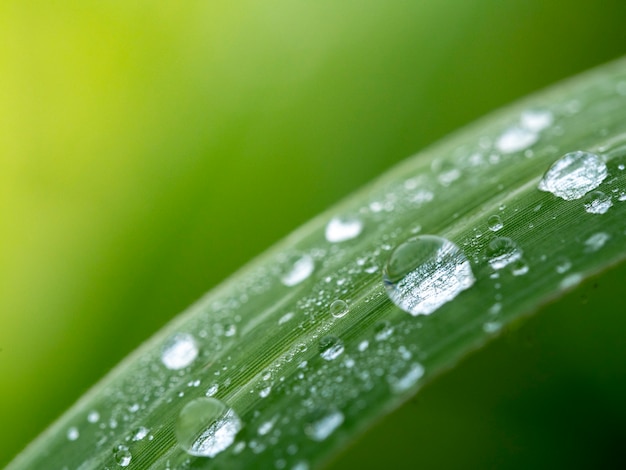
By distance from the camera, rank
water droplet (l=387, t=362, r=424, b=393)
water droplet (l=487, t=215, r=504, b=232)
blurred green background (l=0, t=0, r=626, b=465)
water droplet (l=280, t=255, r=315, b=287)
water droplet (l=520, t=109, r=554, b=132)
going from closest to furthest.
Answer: water droplet (l=387, t=362, r=424, b=393) → water droplet (l=487, t=215, r=504, b=232) → water droplet (l=280, t=255, r=315, b=287) → water droplet (l=520, t=109, r=554, b=132) → blurred green background (l=0, t=0, r=626, b=465)

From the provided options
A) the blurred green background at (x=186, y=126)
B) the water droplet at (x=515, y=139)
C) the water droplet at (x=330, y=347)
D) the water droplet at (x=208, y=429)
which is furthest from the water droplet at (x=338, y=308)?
the blurred green background at (x=186, y=126)

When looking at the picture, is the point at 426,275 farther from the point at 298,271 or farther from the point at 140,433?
the point at 140,433

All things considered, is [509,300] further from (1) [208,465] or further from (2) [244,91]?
(2) [244,91]

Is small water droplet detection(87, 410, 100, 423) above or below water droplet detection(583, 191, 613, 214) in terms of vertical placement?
above

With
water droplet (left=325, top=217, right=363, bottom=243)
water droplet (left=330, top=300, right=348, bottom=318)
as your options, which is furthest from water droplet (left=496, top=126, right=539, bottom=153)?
water droplet (left=330, top=300, right=348, bottom=318)

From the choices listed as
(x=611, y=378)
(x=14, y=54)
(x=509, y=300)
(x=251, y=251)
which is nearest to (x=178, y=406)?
(x=509, y=300)

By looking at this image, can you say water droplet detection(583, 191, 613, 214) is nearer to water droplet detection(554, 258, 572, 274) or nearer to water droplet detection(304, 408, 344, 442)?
water droplet detection(554, 258, 572, 274)

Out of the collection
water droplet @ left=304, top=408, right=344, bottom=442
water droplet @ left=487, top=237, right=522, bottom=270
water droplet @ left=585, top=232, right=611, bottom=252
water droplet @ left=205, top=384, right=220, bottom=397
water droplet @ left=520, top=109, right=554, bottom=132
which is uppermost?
water droplet @ left=205, top=384, right=220, bottom=397
